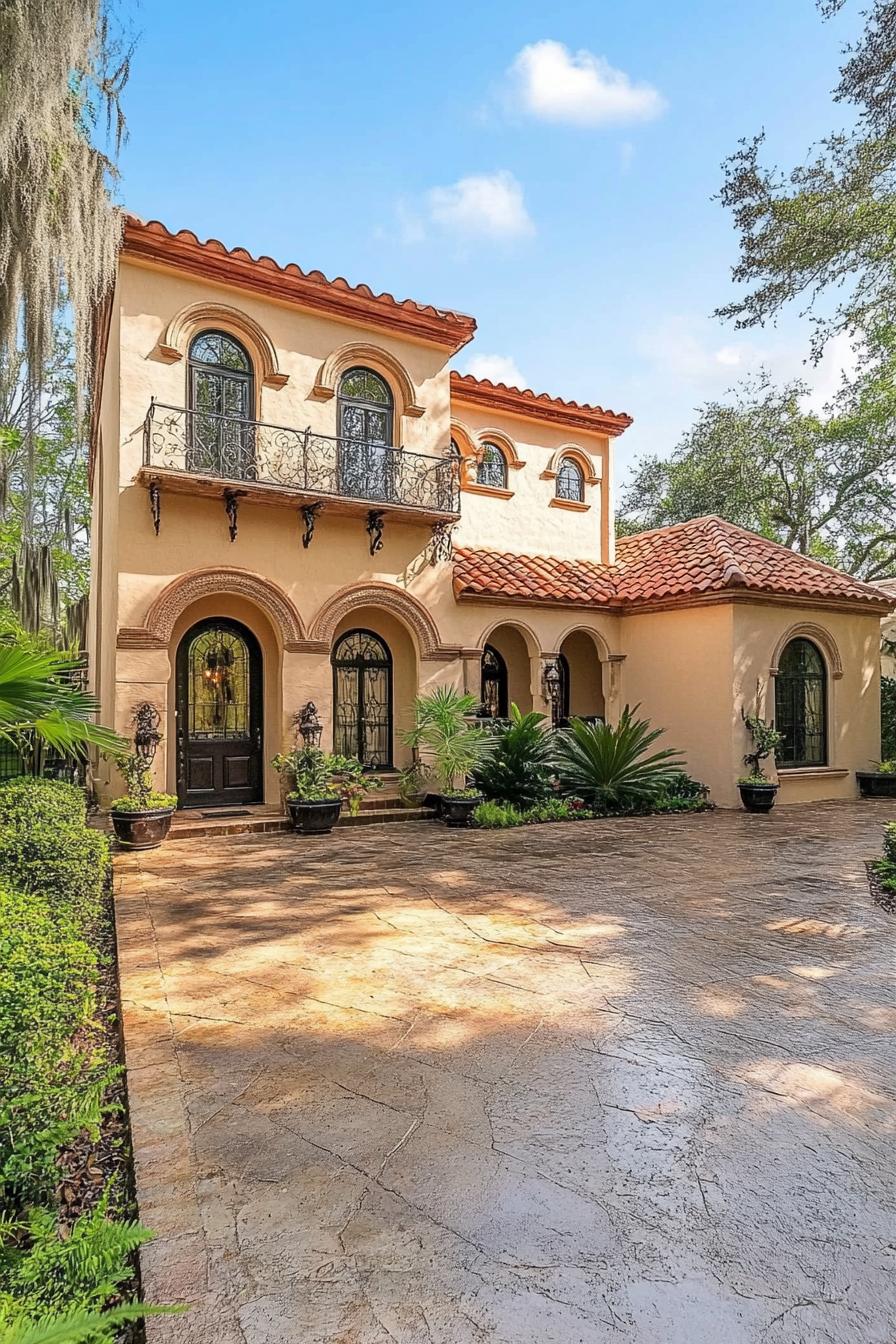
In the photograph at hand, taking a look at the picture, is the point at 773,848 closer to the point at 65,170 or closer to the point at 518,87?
the point at 518,87

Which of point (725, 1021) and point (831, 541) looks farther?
point (831, 541)

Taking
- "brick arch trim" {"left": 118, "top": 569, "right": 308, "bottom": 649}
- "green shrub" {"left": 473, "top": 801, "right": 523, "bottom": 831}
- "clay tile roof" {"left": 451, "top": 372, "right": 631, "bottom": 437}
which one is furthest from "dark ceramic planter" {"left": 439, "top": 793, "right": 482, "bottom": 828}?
"clay tile roof" {"left": 451, "top": 372, "right": 631, "bottom": 437}

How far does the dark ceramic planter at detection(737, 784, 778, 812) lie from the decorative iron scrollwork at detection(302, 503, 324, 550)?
806cm

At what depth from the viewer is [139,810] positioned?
29.7 feet

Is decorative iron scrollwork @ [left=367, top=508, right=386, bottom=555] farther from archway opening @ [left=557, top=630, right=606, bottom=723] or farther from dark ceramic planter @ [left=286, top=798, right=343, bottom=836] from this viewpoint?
archway opening @ [left=557, top=630, right=606, bottom=723]

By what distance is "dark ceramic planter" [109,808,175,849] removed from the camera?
9.04 meters

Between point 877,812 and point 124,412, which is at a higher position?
point 124,412

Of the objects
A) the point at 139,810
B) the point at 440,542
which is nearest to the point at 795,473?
the point at 440,542

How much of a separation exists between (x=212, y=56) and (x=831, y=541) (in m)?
24.9

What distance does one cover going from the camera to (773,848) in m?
9.27

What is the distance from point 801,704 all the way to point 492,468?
24.5ft

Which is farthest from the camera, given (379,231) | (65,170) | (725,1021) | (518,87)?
(379,231)

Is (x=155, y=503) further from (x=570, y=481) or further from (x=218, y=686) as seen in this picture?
(x=570, y=481)

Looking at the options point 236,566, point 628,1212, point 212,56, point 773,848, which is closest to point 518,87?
point 212,56
